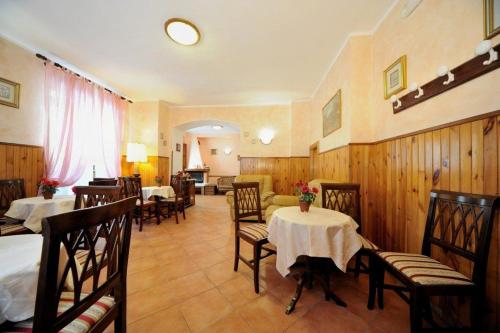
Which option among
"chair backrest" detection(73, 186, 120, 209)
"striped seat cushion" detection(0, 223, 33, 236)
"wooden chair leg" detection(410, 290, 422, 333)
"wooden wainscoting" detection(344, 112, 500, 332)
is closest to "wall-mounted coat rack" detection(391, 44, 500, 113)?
"wooden wainscoting" detection(344, 112, 500, 332)

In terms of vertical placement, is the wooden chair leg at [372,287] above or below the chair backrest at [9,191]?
below

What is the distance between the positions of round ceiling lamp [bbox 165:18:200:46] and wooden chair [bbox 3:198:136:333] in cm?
228

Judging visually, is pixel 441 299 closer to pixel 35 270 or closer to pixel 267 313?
pixel 267 313

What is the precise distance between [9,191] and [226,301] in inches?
122

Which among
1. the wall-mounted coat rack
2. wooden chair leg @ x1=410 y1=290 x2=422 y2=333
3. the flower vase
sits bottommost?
wooden chair leg @ x1=410 y1=290 x2=422 y2=333

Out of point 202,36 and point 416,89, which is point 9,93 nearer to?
point 202,36

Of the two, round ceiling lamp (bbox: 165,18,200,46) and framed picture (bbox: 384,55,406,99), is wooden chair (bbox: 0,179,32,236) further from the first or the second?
framed picture (bbox: 384,55,406,99)

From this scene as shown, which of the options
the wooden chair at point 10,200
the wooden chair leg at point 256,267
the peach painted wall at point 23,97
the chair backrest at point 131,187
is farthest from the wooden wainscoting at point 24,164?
the wooden chair leg at point 256,267

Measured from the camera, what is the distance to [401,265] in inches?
48.1

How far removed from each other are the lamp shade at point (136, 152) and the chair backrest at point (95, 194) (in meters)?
3.00

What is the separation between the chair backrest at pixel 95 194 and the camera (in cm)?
163

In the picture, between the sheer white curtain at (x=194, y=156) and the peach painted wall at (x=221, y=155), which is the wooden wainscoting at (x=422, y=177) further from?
the sheer white curtain at (x=194, y=156)

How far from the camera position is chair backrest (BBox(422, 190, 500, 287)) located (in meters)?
1.05

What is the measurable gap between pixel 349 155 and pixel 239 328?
7.22 feet
